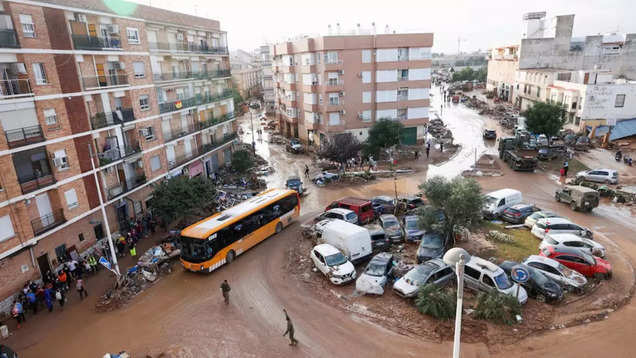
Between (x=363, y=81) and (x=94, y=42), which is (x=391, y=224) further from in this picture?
(x=363, y=81)

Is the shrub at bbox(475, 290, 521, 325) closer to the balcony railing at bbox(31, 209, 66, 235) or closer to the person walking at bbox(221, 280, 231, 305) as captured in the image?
the person walking at bbox(221, 280, 231, 305)

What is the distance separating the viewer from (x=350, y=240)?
20.4m

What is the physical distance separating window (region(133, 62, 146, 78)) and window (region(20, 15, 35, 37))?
26.3 feet

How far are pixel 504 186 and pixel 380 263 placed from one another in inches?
766

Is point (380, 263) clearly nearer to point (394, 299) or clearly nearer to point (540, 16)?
point (394, 299)

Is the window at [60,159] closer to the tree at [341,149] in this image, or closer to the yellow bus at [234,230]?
the yellow bus at [234,230]

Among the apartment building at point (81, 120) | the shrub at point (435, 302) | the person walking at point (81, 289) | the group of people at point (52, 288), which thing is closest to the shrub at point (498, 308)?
the shrub at point (435, 302)

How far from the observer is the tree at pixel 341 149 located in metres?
38.2

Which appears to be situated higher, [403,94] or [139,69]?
[139,69]

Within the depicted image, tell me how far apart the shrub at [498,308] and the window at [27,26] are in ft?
84.6

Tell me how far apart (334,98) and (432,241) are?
28951 millimetres

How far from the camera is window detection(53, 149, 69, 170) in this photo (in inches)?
830

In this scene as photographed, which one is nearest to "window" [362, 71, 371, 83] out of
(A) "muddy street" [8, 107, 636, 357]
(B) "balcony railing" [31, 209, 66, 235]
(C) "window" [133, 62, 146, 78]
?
(C) "window" [133, 62, 146, 78]

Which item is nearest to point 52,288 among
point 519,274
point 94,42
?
point 94,42
